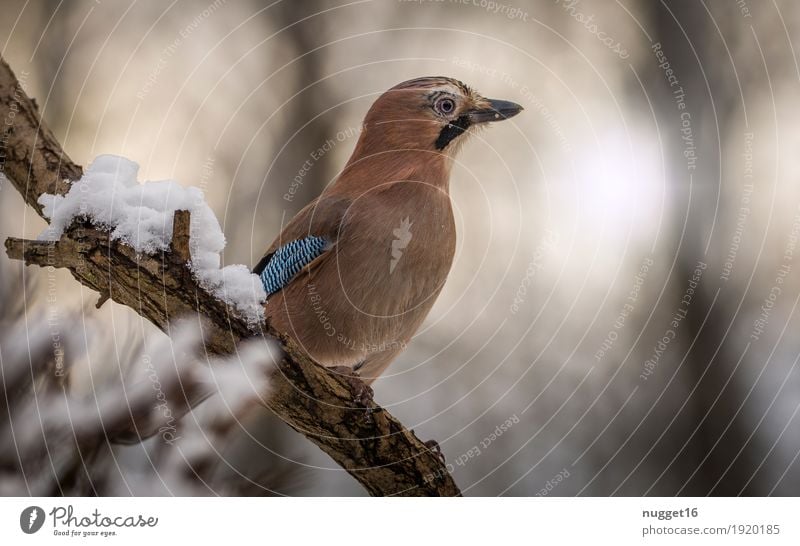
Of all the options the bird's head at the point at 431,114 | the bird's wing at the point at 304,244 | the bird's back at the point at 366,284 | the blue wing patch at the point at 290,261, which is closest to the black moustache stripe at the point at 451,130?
the bird's head at the point at 431,114

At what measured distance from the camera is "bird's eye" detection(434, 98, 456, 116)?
2.72m

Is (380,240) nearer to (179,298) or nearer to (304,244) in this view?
(304,244)

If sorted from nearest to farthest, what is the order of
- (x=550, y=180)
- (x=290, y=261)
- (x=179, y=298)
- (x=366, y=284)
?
(x=179, y=298)
(x=366, y=284)
(x=290, y=261)
(x=550, y=180)

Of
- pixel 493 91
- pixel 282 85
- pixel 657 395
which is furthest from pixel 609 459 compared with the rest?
pixel 282 85

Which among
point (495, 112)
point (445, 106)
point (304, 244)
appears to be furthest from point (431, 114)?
point (304, 244)

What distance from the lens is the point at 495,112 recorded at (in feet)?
9.03

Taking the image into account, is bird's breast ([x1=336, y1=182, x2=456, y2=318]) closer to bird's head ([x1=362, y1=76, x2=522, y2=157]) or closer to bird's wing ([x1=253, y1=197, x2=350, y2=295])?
bird's wing ([x1=253, y1=197, x2=350, y2=295])

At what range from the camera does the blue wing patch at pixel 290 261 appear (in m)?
2.56

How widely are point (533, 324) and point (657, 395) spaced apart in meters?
0.58

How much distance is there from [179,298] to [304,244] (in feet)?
2.14

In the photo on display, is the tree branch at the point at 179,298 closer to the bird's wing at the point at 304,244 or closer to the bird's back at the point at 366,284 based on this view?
the bird's back at the point at 366,284

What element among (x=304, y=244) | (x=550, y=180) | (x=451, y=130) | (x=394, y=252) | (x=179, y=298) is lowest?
(x=179, y=298)

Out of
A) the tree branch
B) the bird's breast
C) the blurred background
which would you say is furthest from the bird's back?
the blurred background

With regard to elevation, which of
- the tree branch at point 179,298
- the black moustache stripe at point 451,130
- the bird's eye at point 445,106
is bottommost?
the tree branch at point 179,298
